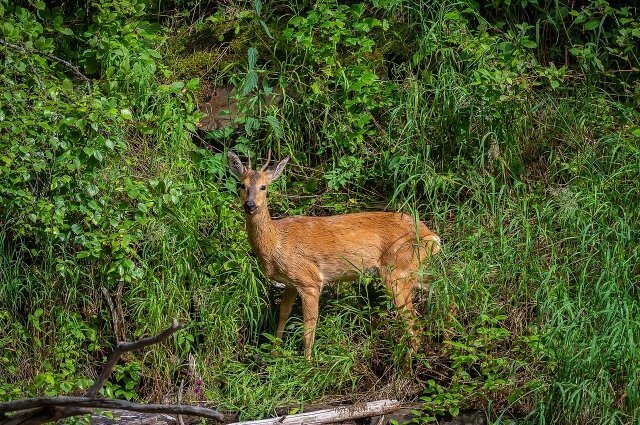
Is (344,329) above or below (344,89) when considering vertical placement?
below

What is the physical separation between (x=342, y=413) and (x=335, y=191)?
255cm

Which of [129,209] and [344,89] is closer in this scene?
[129,209]

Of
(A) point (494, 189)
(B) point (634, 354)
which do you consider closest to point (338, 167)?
(A) point (494, 189)

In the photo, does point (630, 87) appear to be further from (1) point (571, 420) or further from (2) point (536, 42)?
(1) point (571, 420)

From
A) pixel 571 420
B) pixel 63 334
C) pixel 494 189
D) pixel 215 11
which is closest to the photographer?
pixel 571 420

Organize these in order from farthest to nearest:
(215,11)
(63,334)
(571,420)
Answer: (215,11)
(63,334)
(571,420)

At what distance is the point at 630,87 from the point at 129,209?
14.3 feet

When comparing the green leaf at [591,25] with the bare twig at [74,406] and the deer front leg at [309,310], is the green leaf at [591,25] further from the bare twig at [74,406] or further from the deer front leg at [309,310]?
the bare twig at [74,406]

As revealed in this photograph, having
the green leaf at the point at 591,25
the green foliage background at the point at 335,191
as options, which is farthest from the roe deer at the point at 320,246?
the green leaf at the point at 591,25

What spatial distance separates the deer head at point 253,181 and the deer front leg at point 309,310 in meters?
0.73

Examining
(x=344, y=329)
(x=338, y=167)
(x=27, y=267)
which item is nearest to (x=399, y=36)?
(x=338, y=167)

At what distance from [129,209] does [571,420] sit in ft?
11.7

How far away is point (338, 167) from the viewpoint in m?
9.18

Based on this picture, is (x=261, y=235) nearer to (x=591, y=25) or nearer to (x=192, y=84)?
(x=192, y=84)
